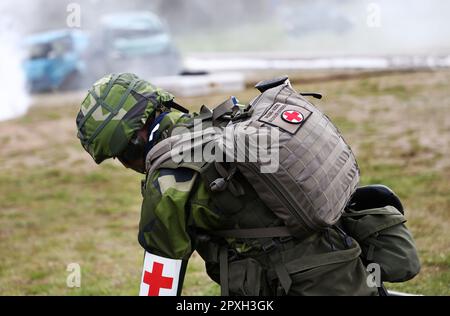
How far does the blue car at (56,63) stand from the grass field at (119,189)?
382 cm

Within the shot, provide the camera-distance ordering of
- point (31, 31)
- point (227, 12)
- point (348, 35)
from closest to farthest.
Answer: point (31, 31) < point (348, 35) < point (227, 12)

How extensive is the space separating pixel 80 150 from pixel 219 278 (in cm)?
808

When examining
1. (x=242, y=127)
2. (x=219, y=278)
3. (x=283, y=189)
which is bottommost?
(x=219, y=278)

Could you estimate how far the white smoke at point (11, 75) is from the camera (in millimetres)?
14852

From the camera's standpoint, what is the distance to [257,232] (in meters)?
2.97

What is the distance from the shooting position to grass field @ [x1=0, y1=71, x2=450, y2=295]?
6.00 meters

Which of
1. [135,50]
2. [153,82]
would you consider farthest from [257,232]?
[135,50]

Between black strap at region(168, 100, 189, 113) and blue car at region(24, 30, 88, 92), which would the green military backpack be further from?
blue car at region(24, 30, 88, 92)

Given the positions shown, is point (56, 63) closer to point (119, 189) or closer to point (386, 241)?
point (119, 189)

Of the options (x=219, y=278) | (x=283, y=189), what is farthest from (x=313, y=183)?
(x=219, y=278)

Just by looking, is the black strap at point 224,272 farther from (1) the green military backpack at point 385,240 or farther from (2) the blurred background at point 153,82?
(2) the blurred background at point 153,82

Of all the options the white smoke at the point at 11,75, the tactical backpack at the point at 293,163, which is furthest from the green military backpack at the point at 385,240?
the white smoke at the point at 11,75
